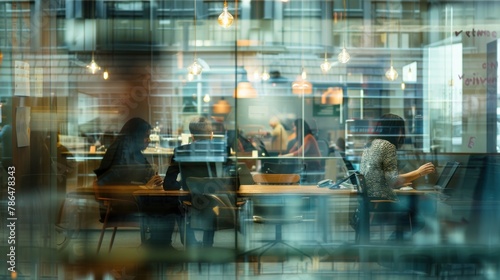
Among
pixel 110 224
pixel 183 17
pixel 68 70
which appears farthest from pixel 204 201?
pixel 183 17

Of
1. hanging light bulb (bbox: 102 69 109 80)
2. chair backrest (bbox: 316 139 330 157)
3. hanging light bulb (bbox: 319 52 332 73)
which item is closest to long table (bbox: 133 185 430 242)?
hanging light bulb (bbox: 102 69 109 80)

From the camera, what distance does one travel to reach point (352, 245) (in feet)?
15.9

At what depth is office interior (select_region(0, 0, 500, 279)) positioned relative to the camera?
13.6 feet

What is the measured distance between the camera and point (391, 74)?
10.2 m

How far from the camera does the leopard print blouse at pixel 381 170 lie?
4637 mm

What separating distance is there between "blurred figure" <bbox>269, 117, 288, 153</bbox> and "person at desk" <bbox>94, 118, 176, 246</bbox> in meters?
5.81

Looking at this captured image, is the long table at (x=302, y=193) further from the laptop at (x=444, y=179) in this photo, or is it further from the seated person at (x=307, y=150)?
the seated person at (x=307, y=150)

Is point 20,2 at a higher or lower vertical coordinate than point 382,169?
higher

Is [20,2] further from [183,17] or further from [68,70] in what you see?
[183,17]

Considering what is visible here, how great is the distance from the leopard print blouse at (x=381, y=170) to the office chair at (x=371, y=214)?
0.05m

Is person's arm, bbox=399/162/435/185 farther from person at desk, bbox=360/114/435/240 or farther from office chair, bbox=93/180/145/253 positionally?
office chair, bbox=93/180/145/253

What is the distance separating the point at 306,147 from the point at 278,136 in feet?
7.55

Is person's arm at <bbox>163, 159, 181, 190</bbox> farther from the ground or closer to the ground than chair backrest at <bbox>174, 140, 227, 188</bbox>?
closer to the ground

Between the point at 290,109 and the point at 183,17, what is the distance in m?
3.90
